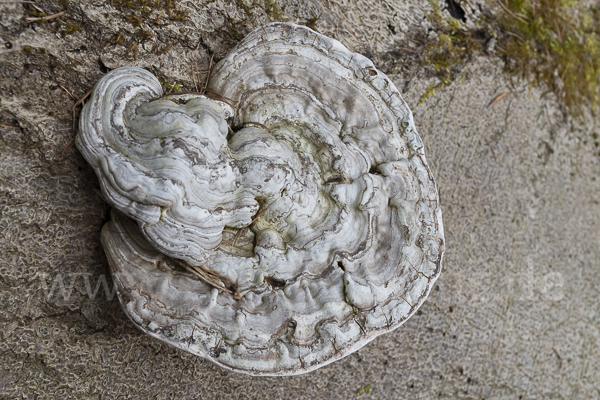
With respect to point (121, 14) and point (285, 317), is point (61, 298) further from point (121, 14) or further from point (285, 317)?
point (121, 14)

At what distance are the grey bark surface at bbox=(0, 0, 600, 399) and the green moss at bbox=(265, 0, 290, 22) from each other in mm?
35

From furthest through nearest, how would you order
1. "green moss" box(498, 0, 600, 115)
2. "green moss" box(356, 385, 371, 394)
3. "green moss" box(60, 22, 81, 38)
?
"green moss" box(498, 0, 600, 115) < "green moss" box(356, 385, 371, 394) < "green moss" box(60, 22, 81, 38)

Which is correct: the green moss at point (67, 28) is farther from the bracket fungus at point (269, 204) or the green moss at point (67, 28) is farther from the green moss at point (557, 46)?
the green moss at point (557, 46)

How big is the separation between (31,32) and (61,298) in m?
1.14

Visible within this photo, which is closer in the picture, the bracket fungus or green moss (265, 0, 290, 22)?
the bracket fungus

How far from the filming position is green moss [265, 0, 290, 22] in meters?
2.23

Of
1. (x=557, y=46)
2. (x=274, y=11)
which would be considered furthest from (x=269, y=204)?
(x=557, y=46)

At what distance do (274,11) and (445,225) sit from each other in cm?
169

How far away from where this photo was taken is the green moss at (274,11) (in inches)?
87.9

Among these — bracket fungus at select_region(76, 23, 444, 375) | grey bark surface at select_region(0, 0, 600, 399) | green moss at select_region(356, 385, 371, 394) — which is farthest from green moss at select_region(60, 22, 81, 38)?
green moss at select_region(356, 385, 371, 394)

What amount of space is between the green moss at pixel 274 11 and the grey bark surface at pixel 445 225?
4cm

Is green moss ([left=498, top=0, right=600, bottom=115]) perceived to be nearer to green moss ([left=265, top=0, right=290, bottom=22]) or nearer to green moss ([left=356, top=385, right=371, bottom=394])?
green moss ([left=265, top=0, right=290, bottom=22])

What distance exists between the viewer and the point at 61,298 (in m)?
1.93

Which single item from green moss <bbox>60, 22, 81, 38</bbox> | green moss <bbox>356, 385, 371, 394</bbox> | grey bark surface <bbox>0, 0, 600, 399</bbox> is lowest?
green moss <bbox>356, 385, 371, 394</bbox>
